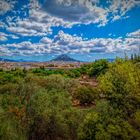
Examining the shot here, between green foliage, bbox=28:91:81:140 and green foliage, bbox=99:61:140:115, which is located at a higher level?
green foliage, bbox=99:61:140:115

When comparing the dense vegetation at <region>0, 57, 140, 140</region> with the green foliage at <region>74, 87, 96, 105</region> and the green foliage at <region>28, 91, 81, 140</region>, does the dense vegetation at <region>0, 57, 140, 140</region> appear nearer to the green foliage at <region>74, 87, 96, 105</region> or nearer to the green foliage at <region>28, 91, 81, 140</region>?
the green foliage at <region>28, 91, 81, 140</region>

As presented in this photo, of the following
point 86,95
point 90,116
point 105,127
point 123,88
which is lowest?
point 86,95

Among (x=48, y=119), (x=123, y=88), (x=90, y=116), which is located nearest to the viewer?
(x=90, y=116)

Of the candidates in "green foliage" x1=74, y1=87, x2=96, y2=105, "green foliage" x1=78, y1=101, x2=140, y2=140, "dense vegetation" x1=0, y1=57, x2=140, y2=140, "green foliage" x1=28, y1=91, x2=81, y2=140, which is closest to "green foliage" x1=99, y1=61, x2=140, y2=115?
"dense vegetation" x1=0, y1=57, x2=140, y2=140

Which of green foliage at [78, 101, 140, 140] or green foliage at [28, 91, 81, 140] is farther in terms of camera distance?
green foliage at [28, 91, 81, 140]

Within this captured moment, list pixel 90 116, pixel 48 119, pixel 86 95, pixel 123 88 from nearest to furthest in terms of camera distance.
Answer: pixel 90 116 → pixel 123 88 → pixel 48 119 → pixel 86 95

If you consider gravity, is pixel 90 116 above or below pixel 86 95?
above

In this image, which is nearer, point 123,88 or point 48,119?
point 123,88

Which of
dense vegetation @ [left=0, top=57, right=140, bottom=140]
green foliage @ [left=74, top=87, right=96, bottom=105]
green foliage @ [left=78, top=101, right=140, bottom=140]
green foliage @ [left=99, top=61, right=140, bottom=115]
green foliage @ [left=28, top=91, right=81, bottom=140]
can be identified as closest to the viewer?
green foliage @ [left=78, top=101, right=140, bottom=140]

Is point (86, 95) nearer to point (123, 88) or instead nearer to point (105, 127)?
point (123, 88)

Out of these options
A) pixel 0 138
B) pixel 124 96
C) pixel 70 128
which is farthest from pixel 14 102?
pixel 124 96

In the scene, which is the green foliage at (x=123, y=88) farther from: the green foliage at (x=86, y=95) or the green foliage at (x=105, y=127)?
the green foliage at (x=86, y=95)

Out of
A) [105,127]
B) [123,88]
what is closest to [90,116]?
[105,127]

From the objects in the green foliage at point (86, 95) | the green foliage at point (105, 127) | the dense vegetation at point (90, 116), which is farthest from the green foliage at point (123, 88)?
the green foliage at point (86, 95)
